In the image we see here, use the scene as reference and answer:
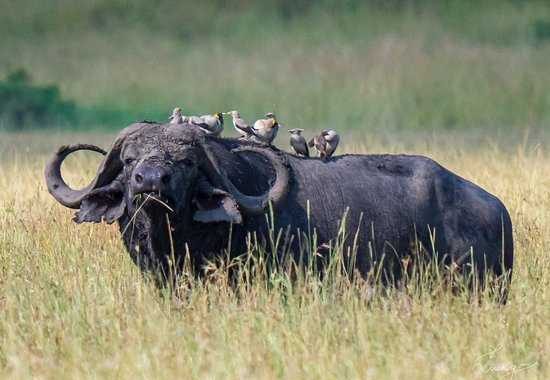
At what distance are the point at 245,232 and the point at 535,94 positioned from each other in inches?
1189

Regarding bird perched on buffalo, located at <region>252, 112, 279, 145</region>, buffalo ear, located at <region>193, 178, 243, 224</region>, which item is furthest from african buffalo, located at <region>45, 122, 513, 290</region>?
bird perched on buffalo, located at <region>252, 112, 279, 145</region>

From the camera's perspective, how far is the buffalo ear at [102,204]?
27.5 ft

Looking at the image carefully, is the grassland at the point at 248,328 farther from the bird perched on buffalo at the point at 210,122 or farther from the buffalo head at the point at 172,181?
the bird perched on buffalo at the point at 210,122

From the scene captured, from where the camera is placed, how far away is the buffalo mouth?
7805mm

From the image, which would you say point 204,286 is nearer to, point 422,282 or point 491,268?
point 422,282

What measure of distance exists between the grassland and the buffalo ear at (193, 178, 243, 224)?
0.29 m

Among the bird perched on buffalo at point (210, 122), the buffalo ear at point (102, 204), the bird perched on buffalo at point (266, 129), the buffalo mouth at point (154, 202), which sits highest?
the buffalo mouth at point (154, 202)

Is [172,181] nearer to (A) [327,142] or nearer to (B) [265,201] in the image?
(B) [265,201]

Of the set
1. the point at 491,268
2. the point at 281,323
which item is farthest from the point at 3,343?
the point at 491,268

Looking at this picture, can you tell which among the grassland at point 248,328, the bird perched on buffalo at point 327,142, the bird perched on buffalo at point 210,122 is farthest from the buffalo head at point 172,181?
the bird perched on buffalo at point 327,142

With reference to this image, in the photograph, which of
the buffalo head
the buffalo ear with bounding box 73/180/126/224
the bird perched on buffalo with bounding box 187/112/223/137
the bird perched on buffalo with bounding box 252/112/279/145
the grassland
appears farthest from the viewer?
the bird perched on buffalo with bounding box 252/112/279/145

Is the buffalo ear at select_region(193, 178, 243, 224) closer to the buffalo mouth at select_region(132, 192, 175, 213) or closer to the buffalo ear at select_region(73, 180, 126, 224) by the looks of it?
the buffalo mouth at select_region(132, 192, 175, 213)

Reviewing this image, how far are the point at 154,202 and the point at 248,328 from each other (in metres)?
0.98

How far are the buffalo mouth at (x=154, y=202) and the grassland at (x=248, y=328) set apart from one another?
404 millimetres
